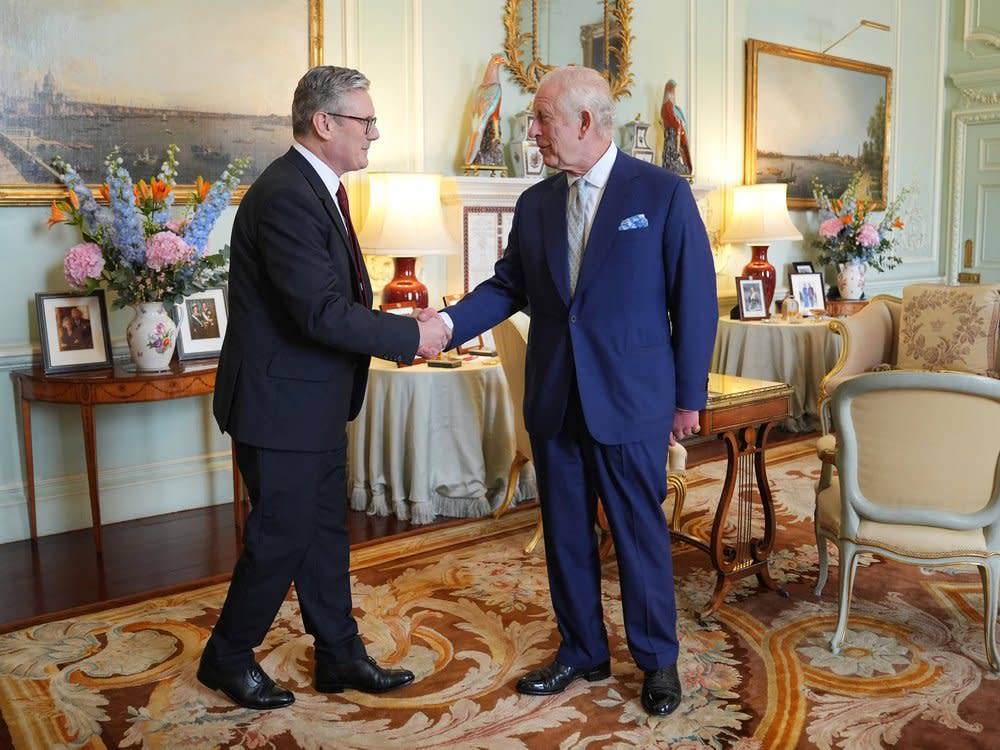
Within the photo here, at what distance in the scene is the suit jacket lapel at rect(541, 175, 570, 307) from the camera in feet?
9.57

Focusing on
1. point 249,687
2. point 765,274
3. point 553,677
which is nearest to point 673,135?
point 765,274

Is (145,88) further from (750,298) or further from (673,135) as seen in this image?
(750,298)

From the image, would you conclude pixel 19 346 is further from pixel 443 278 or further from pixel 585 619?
pixel 585 619

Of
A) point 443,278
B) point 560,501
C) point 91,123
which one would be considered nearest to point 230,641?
point 560,501

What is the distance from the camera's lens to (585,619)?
3100 mm

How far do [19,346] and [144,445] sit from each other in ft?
2.53

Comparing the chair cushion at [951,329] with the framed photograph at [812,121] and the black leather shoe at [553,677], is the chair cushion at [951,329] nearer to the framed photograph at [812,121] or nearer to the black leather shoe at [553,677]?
the framed photograph at [812,121]

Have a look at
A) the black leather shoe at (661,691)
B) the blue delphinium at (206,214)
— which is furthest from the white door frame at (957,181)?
the black leather shoe at (661,691)

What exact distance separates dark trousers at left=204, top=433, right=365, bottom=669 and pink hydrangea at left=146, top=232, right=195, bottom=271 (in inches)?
68.1

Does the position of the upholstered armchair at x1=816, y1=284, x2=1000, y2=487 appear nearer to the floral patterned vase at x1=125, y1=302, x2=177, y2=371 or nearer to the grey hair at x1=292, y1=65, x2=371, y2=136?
the floral patterned vase at x1=125, y1=302, x2=177, y2=371

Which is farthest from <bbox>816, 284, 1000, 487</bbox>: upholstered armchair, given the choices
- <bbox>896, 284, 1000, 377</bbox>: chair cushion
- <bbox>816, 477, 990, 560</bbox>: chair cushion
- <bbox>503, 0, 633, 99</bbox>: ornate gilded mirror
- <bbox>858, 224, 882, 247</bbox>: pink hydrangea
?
<bbox>816, 477, 990, 560</bbox>: chair cushion

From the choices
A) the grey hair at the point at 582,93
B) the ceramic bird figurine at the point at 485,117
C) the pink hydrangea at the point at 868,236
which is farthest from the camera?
the pink hydrangea at the point at 868,236

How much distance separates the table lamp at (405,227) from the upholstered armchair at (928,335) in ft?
8.36

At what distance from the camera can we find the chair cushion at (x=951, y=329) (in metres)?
6.07
